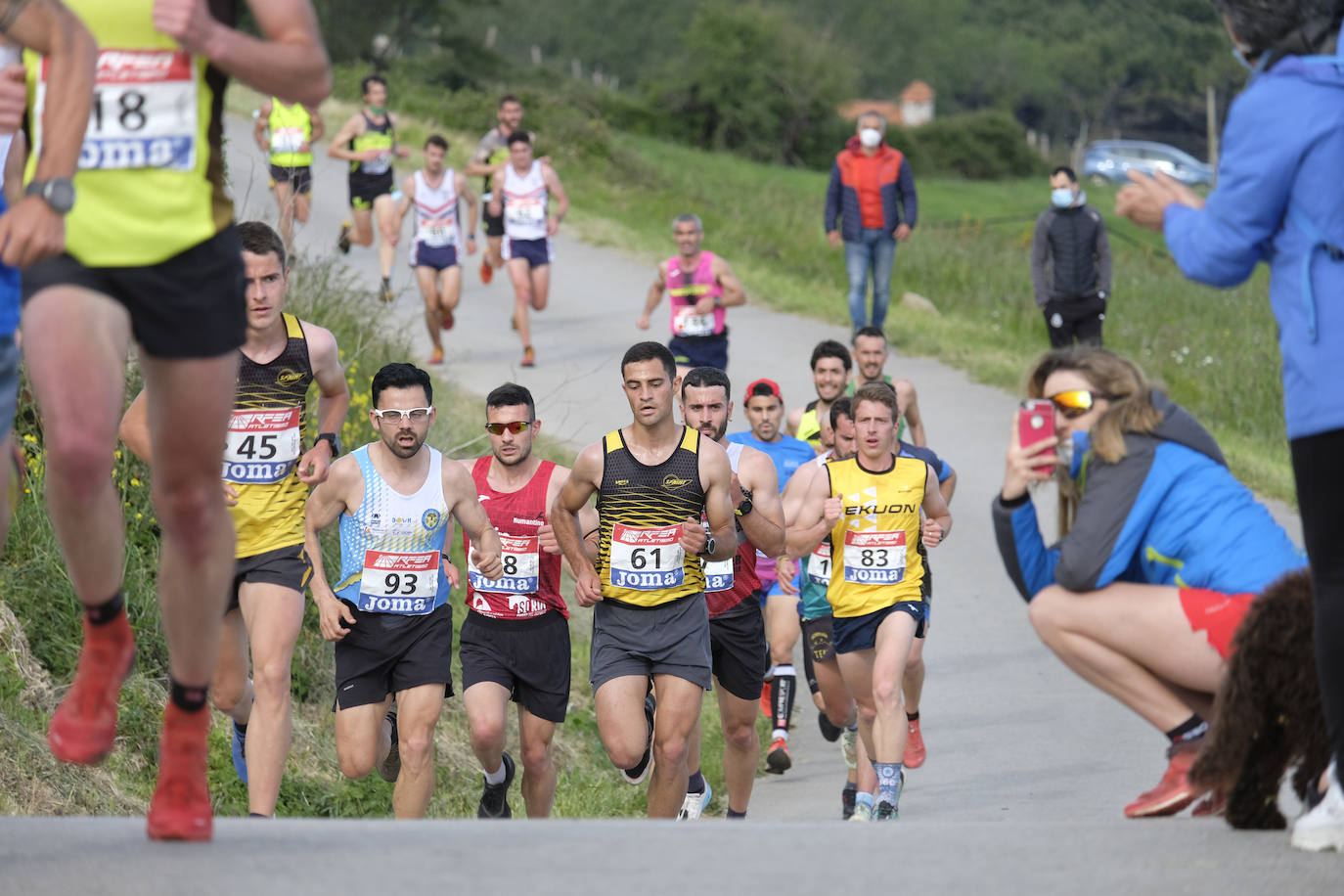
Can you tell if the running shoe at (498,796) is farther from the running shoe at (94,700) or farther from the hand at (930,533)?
the running shoe at (94,700)

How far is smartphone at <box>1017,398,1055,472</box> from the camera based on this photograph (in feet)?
16.0

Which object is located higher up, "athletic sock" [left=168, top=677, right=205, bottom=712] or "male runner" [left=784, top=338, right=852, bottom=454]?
"male runner" [left=784, top=338, right=852, bottom=454]

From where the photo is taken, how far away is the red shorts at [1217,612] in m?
4.60

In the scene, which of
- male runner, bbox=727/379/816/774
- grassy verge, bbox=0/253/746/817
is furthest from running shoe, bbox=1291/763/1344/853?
male runner, bbox=727/379/816/774

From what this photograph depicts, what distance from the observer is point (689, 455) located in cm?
768

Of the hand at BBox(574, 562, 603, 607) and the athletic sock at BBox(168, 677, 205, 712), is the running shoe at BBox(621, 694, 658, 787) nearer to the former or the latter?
the hand at BBox(574, 562, 603, 607)

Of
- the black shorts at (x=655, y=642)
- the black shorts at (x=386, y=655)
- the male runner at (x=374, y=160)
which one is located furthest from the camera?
the male runner at (x=374, y=160)

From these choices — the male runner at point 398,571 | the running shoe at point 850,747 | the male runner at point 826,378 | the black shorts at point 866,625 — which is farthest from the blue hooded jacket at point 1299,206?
the male runner at point 826,378

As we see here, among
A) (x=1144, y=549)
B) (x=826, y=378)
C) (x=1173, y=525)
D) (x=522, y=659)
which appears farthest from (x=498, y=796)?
(x=1173, y=525)

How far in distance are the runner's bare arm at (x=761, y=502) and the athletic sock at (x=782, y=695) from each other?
6.09ft

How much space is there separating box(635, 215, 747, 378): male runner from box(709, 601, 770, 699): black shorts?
5.00 m

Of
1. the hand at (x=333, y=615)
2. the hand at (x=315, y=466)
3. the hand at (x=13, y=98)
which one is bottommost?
the hand at (x=333, y=615)

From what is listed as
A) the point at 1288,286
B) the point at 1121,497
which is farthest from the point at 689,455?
the point at 1288,286

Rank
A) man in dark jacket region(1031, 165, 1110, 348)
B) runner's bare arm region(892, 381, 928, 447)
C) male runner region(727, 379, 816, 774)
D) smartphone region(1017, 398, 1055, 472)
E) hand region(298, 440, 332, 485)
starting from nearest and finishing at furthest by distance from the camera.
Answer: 1. smartphone region(1017, 398, 1055, 472)
2. hand region(298, 440, 332, 485)
3. male runner region(727, 379, 816, 774)
4. runner's bare arm region(892, 381, 928, 447)
5. man in dark jacket region(1031, 165, 1110, 348)
